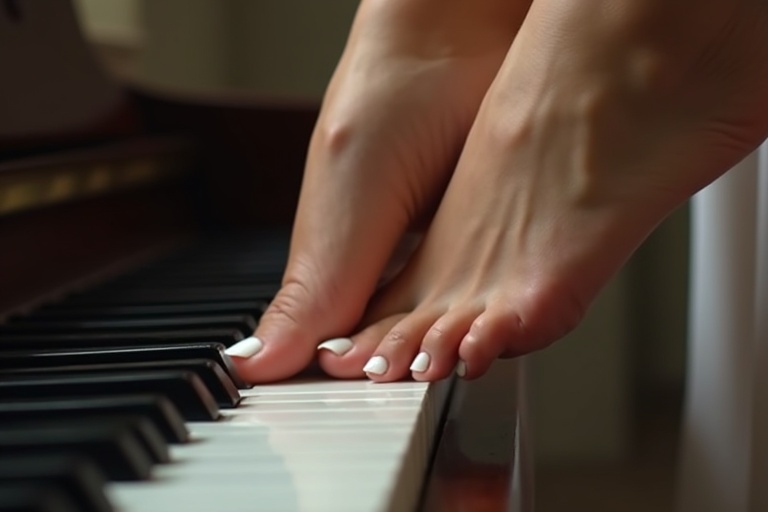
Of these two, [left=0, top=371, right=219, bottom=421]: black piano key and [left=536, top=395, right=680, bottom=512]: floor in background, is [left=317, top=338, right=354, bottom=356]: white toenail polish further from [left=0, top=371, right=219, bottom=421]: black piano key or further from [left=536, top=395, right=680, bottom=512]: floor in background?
[left=536, top=395, right=680, bottom=512]: floor in background

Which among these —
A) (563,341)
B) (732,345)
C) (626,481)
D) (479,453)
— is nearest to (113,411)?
(479,453)

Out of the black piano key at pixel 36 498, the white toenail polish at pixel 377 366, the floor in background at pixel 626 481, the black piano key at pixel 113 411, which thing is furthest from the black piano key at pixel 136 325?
the floor in background at pixel 626 481

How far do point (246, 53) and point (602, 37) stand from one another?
1.85m

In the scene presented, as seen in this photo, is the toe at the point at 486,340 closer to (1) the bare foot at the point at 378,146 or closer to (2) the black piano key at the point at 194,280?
(1) the bare foot at the point at 378,146

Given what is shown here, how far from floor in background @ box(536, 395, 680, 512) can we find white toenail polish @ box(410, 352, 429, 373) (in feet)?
4.12

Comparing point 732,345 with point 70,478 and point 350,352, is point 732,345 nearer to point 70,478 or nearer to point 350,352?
point 350,352

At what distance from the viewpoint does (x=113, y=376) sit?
1.57 ft

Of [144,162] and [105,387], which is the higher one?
[144,162]

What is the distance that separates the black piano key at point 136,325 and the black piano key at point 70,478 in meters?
0.31

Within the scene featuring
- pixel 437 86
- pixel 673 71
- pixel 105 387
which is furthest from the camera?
pixel 437 86

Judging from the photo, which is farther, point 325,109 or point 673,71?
point 325,109

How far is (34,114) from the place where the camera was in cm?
93

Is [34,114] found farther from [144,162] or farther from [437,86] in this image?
[437,86]

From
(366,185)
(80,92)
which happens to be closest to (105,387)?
(366,185)
